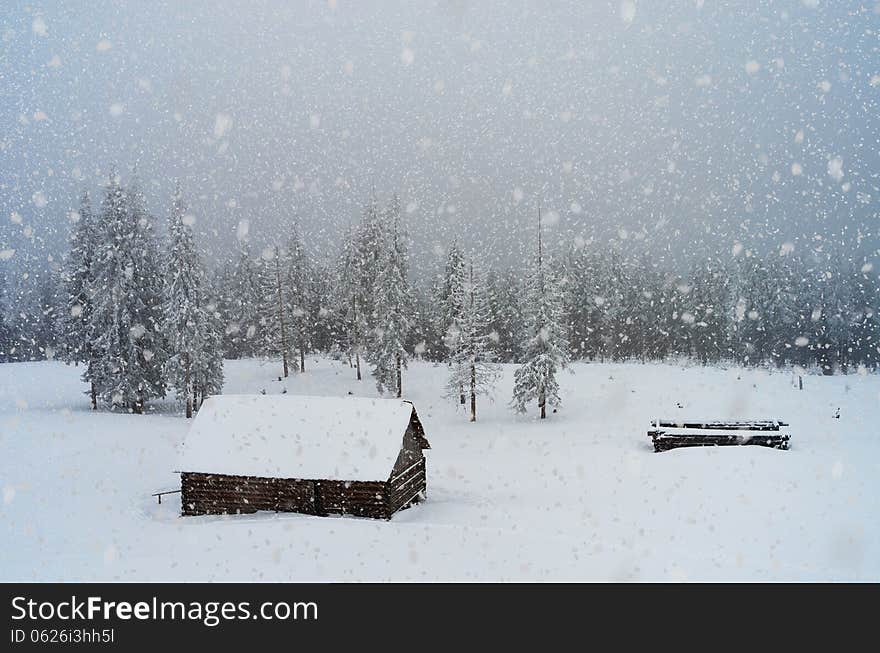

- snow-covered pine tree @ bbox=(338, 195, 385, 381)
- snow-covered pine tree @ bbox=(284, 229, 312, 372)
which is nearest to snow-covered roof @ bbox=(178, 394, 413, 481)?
snow-covered pine tree @ bbox=(338, 195, 385, 381)

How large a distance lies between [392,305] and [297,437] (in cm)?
2269

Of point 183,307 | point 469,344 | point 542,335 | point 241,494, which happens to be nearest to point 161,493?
point 241,494

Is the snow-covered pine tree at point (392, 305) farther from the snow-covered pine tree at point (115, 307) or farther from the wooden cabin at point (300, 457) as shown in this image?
the wooden cabin at point (300, 457)

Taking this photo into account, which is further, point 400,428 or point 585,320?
point 585,320

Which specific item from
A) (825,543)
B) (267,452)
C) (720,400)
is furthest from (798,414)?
(267,452)

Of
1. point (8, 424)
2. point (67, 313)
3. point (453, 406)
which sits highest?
point (67, 313)

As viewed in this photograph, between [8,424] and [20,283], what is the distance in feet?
312

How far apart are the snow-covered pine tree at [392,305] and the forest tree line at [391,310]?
0.11m

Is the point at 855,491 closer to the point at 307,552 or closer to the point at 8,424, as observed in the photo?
the point at 307,552

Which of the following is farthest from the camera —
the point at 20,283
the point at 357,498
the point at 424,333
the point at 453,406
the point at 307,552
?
the point at 20,283

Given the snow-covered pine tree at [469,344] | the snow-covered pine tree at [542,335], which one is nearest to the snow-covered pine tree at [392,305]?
the snow-covered pine tree at [469,344]

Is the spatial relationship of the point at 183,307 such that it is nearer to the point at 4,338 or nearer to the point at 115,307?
the point at 115,307

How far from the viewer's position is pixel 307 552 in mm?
16625

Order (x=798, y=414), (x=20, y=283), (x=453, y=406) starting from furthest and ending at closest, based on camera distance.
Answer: (x=20, y=283), (x=453, y=406), (x=798, y=414)
